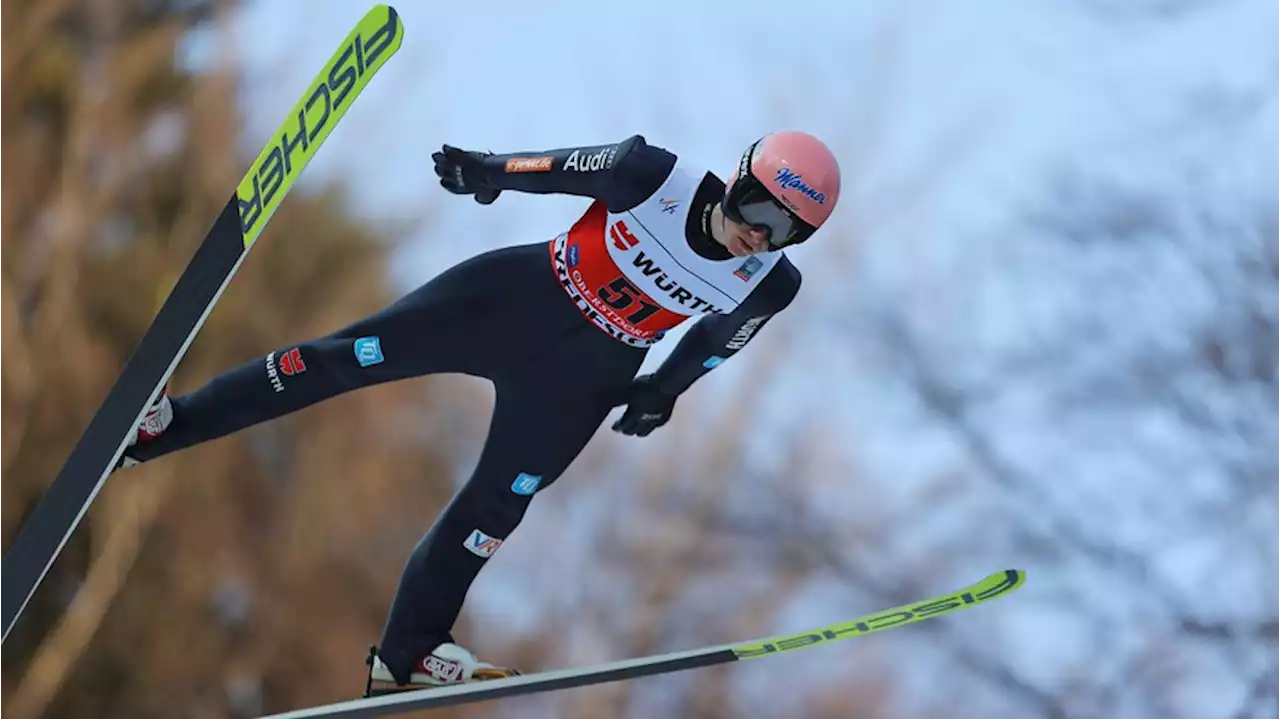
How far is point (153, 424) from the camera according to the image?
3.36 metres

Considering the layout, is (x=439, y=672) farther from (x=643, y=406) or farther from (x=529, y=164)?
(x=529, y=164)

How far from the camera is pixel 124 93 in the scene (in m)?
8.16

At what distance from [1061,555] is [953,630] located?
839mm

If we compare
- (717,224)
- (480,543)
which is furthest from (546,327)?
(480,543)

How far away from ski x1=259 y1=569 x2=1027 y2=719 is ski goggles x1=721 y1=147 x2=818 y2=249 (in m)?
1.28

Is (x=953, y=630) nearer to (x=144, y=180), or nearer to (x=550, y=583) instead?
(x=550, y=583)

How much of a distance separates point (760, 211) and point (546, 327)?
65 cm

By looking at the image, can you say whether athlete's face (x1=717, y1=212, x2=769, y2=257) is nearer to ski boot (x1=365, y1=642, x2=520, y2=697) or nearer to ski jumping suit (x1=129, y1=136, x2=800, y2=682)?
ski jumping suit (x1=129, y1=136, x2=800, y2=682)

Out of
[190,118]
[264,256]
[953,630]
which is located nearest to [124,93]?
[190,118]

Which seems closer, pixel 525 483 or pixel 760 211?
pixel 760 211

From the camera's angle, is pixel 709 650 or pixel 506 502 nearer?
pixel 506 502

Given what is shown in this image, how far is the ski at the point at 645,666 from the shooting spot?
3.61 metres

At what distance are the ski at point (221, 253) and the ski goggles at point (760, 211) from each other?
823 millimetres

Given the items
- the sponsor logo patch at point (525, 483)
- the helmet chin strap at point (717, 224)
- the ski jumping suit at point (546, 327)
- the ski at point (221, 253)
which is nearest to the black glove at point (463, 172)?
the ski jumping suit at point (546, 327)
